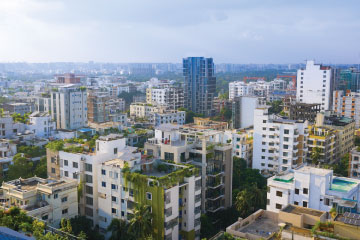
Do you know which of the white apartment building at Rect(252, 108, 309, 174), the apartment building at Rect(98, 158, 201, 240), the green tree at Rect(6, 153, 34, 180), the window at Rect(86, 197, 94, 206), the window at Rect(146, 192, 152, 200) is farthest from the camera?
the white apartment building at Rect(252, 108, 309, 174)

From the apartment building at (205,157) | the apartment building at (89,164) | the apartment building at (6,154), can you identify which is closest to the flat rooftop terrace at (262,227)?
the apartment building at (89,164)

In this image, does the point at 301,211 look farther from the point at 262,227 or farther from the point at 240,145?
the point at 240,145

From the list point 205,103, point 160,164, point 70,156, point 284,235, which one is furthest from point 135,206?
point 205,103

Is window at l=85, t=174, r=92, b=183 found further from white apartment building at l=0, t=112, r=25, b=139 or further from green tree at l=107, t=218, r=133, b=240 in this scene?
white apartment building at l=0, t=112, r=25, b=139

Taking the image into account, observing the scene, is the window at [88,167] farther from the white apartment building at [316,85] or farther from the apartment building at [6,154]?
the white apartment building at [316,85]

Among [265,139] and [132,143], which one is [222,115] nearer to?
→ [132,143]

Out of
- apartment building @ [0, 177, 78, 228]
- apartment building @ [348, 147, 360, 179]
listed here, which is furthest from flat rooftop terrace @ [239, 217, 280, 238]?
apartment building @ [348, 147, 360, 179]

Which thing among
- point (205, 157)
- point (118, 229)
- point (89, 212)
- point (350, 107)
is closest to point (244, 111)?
point (350, 107)
